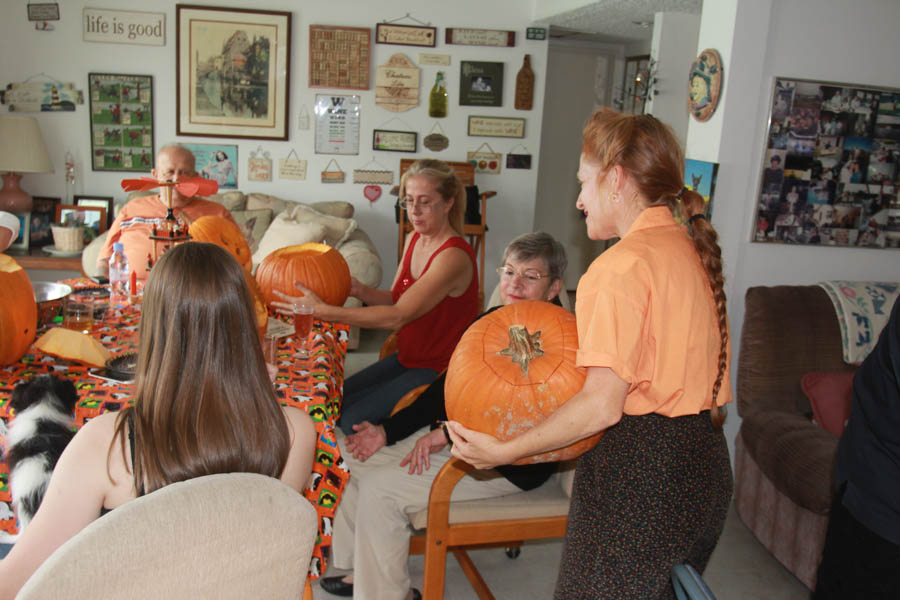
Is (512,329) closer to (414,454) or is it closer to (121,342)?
(414,454)

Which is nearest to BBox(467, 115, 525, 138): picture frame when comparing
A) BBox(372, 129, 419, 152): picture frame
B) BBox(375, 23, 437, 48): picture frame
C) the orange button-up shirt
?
BBox(372, 129, 419, 152): picture frame

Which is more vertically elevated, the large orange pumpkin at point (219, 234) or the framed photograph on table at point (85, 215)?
the large orange pumpkin at point (219, 234)

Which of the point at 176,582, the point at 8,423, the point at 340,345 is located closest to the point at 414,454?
the point at 340,345

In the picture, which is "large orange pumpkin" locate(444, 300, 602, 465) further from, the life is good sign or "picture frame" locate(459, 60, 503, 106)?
the life is good sign

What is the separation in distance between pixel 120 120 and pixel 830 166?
5.05m

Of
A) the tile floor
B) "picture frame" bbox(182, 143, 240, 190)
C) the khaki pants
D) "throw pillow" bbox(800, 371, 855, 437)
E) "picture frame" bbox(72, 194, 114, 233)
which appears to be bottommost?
the tile floor

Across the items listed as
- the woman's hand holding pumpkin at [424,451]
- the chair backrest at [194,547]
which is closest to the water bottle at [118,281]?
the woman's hand holding pumpkin at [424,451]

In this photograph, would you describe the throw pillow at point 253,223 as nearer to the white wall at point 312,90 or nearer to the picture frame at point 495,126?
the white wall at point 312,90

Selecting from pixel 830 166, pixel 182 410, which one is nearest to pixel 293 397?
pixel 182 410

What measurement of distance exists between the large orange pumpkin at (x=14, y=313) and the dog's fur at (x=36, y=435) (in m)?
0.17

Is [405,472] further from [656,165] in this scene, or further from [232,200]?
[232,200]

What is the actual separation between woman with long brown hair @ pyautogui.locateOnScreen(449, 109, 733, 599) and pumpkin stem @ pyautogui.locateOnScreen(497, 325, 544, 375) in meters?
0.19

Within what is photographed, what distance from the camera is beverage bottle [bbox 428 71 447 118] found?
5.88 m

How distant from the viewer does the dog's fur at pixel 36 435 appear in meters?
1.45
